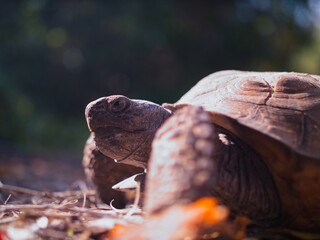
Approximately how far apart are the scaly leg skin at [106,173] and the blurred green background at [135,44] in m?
8.16

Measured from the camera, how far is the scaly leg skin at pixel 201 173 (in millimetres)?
1067

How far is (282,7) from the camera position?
36.3ft

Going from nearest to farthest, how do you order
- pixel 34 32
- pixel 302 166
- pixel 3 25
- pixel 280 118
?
pixel 302 166
pixel 280 118
pixel 3 25
pixel 34 32

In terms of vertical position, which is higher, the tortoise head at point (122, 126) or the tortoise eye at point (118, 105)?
the tortoise eye at point (118, 105)

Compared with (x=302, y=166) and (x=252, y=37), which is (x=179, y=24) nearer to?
(x=252, y=37)

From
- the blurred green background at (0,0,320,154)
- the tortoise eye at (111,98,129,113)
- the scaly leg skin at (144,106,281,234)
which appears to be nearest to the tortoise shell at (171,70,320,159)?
the scaly leg skin at (144,106,281,234)

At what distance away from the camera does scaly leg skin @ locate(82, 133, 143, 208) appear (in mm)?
2367

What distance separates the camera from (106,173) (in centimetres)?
240

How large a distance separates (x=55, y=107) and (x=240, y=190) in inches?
446

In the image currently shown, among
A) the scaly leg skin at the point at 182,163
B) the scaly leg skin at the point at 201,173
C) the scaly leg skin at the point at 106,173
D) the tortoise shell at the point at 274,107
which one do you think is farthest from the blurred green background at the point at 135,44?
the scaly leg skin at the point at 182,163

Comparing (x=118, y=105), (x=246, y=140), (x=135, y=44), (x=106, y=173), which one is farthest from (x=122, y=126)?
(x=135, y=44)

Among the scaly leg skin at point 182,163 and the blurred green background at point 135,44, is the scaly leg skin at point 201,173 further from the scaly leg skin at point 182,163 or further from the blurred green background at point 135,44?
the blurred green background at point 135,44

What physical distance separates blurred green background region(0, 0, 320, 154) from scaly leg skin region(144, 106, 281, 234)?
889 centimetres

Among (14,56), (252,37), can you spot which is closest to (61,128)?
(14,56)
